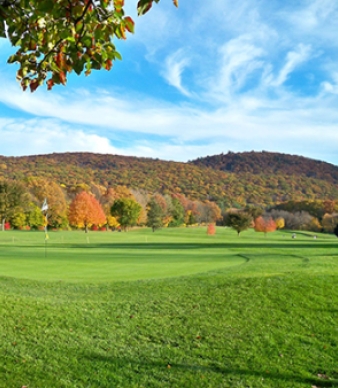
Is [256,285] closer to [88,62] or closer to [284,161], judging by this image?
[88,62]

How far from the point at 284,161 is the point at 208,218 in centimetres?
7536

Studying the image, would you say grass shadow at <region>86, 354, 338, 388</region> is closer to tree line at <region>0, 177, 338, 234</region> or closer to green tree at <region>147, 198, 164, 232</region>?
tree line at <region>0, 177, 338, 234</region>

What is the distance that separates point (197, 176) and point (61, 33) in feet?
408

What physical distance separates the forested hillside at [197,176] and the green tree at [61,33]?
284ft

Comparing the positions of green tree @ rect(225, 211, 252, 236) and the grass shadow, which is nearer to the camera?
the grass shadow

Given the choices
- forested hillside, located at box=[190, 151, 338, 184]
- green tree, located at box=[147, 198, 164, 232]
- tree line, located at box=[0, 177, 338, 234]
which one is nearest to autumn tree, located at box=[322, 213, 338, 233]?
tree line, located at box=[0, 177, 338, 234]

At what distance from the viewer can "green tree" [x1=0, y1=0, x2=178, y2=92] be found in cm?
302

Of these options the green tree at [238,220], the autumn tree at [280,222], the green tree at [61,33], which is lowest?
the autumn tree at [280,222]

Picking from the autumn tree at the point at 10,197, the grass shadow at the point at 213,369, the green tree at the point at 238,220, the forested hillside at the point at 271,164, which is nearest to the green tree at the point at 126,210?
the autumn tree at the point at 10,197

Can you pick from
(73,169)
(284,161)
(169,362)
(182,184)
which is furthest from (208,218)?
(169,362)

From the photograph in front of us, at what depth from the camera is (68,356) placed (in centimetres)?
523

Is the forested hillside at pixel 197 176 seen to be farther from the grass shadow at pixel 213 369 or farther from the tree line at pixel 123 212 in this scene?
the grass shadow at pixel 213 369

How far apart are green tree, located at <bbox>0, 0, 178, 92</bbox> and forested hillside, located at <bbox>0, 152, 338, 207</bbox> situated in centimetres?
8671

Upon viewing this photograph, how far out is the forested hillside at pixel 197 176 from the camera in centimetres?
10369
